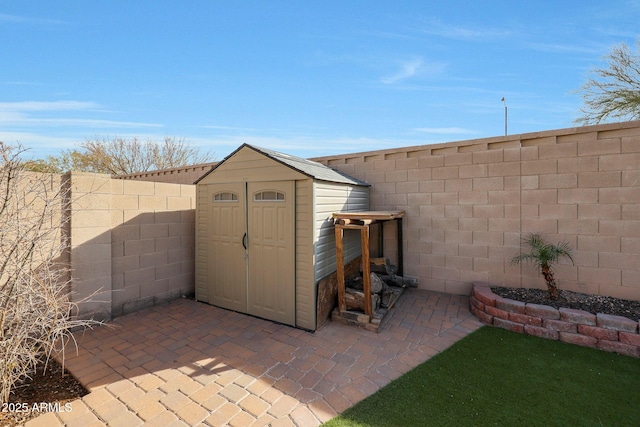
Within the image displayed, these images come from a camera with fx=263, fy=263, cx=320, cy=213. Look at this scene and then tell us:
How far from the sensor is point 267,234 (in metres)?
4.21

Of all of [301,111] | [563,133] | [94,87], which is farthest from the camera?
[301,111]

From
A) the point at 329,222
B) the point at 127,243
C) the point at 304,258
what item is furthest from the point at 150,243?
the point at 329,222

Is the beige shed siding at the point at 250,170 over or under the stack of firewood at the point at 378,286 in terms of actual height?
over

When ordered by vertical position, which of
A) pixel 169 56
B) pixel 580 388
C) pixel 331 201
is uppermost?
pixel 169 56

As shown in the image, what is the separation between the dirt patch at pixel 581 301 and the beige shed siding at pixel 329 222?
2.65m

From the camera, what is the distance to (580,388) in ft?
8.50

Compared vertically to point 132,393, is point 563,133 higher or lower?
higher

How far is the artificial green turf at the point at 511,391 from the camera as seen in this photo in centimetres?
220

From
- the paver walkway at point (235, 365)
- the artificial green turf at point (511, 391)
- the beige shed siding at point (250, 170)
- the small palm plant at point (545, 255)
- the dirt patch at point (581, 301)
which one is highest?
the beige shed siding at point (250, 170)

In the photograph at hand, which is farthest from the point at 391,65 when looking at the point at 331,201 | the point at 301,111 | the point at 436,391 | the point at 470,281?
the point at 436,391

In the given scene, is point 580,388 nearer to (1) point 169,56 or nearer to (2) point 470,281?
(2) point 470,281

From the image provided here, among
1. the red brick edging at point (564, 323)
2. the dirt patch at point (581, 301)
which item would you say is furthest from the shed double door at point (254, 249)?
the dirt patch at point (581, 301)

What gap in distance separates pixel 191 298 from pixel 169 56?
5.65m

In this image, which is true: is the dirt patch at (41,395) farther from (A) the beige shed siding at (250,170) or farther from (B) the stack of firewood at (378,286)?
(B) the stack of firewood at (378,286)
